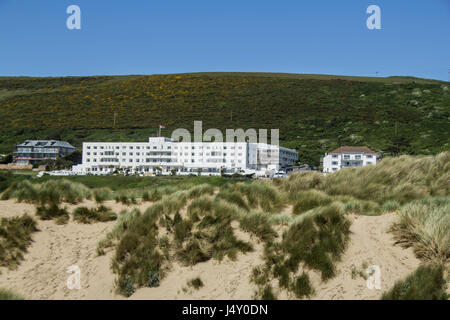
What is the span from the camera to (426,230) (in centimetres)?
797

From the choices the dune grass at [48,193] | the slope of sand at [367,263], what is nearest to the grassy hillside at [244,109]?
the dune grass at [48,193]

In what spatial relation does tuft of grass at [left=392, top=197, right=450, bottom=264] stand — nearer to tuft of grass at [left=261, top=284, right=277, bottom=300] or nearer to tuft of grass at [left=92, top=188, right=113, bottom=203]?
tuft of grass at [left=261, top=284, right=277, bottom=300]

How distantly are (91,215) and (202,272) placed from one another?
4.27 metres

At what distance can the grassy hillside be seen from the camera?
3558 inches

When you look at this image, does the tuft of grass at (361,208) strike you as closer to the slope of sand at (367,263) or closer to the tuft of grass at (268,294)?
the slope of sand at (367,263)

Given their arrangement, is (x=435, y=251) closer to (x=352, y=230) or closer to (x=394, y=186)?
(x=352, y=230)

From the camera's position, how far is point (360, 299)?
23.3 ft

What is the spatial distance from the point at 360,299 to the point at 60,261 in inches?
253

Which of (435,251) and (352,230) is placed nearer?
(435,251)

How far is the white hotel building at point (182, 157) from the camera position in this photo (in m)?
81.1

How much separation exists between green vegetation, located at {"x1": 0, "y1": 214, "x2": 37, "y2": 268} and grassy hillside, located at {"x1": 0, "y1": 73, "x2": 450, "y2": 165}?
72375 millimetres

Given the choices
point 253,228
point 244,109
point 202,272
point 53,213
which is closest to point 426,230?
point 253,228

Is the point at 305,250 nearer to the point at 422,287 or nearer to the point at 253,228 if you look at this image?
the point at 253,228
